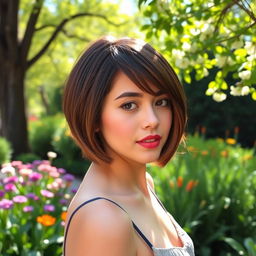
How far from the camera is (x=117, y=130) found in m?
1.32

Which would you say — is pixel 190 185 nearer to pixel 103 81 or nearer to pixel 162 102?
pixel 162 102

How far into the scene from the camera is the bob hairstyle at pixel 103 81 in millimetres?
1301

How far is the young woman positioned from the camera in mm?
1226

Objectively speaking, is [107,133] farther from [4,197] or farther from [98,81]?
[4,197]

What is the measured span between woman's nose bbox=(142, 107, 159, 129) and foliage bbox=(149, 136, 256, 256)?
7.67 ft

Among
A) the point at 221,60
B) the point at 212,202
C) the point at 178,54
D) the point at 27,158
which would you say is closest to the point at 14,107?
the point at 27,158

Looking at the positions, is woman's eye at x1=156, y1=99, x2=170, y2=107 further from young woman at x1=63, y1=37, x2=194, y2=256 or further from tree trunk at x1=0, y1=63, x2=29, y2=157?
tree trunk at x1=0, y1=63, x2=29, y2=157

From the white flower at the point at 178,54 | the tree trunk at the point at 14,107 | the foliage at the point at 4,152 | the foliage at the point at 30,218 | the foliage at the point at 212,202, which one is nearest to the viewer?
the white flower at the point at 178,54

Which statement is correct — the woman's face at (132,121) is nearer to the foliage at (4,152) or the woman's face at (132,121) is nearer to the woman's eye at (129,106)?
the woman's eye at (129,106)

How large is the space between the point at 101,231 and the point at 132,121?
0.32 metres

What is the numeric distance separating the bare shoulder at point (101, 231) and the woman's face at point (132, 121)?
0.18 m

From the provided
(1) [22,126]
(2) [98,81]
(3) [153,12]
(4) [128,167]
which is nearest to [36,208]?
(3) [153,12]

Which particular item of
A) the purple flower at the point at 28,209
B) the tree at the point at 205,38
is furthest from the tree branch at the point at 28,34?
the tree at the point at 205,38

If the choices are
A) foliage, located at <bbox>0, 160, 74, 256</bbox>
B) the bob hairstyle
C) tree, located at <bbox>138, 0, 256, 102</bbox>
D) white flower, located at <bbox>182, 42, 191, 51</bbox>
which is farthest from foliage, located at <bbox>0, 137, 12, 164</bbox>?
the bob hairstyle
